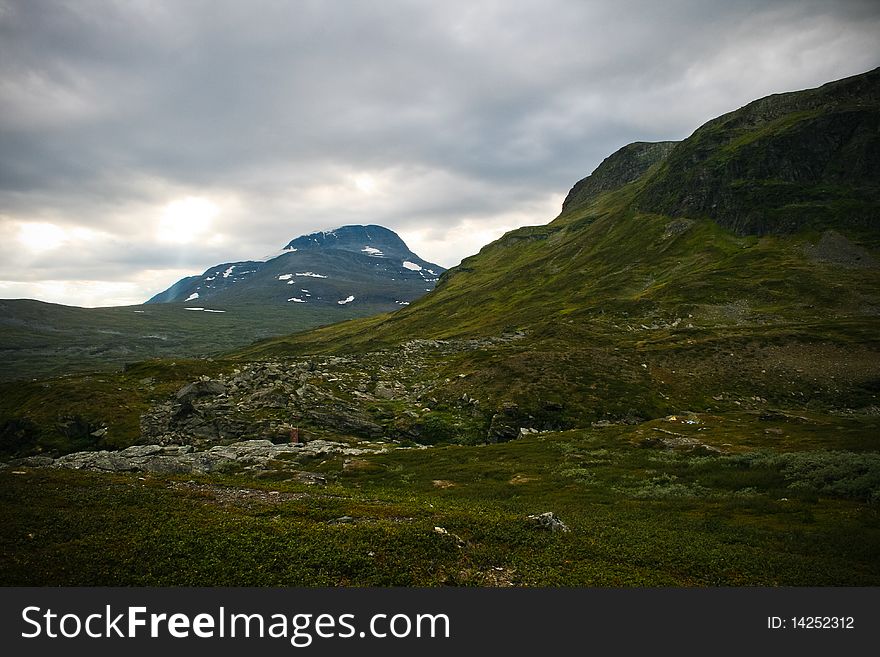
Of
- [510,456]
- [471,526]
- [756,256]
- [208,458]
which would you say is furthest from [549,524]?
[756,256]

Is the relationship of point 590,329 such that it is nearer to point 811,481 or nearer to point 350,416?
point 350,416

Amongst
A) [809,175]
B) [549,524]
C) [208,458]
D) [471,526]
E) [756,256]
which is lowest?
[208,458]

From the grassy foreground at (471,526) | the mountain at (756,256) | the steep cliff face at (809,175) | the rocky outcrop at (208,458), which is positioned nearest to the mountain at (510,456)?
the grassy foreground at (471,526)

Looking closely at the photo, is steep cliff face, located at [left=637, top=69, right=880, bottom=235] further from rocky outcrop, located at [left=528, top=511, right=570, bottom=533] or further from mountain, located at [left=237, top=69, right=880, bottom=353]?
rocky outcrop, located at [left=528, top=511, right=570, bottom=533]

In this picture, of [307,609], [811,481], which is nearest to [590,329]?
[811,481]

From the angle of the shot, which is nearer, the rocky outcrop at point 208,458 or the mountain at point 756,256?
the rocky outcrop at point 208,458

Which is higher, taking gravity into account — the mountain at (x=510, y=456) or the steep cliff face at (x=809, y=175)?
the steep cliff face at (x=809, y=175)

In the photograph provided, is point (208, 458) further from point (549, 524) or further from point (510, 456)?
point (549, 524)

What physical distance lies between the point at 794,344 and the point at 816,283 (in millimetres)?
58010

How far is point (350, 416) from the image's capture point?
63.2 meters

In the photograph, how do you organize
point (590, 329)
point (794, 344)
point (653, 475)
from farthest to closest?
point (590, 329) < point (794, 344) < point (653, 475)

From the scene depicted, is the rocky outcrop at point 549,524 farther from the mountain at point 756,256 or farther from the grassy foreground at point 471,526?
the mountain at point 756,256

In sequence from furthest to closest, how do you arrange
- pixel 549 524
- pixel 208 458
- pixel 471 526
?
pixel 208 458 < pixel 549 524 < pixel 471 526

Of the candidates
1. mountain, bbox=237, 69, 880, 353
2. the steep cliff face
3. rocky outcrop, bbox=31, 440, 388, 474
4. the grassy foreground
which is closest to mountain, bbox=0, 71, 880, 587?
the grassy foreground
